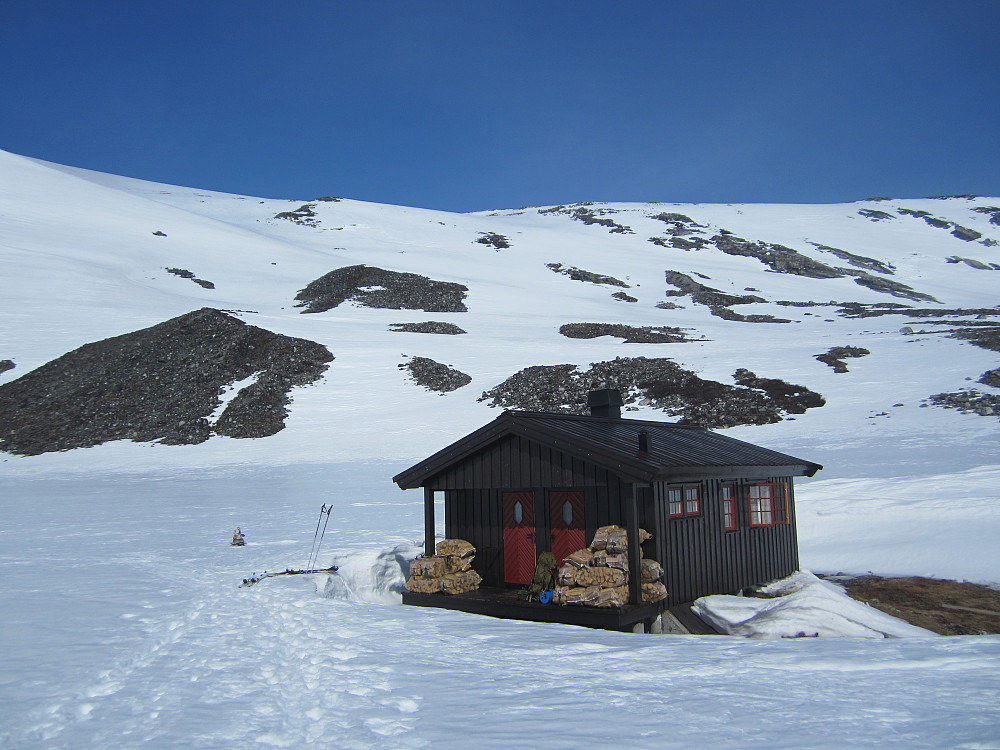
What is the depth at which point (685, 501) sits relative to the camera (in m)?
12.2

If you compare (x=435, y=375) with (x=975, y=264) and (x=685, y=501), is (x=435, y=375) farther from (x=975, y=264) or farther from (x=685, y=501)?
(x=975, y=264)

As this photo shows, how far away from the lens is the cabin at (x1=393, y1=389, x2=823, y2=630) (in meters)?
11.2

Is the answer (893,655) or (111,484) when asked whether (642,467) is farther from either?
(111,484)

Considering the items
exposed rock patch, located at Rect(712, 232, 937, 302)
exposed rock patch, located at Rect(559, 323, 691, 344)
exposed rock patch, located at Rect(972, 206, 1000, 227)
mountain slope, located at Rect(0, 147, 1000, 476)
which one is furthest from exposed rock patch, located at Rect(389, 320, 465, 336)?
exposed rock patch, located at Rect(972, 206, 1000, 227)

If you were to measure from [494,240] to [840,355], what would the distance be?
7417 centimetres

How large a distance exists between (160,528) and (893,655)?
1825 cm

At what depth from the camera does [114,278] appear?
2699 inches

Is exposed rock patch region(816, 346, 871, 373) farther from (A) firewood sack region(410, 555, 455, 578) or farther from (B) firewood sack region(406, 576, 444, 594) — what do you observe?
(B) firewood sack region(406, 576, 444, 594)

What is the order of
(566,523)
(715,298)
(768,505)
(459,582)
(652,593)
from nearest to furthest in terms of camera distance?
(652,593), (566,523), (459,582), (768,505), (715,298)

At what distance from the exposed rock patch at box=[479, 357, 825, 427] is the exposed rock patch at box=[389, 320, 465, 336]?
696 inches

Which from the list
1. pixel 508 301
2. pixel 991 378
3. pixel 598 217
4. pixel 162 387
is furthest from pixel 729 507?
pixel 598 217

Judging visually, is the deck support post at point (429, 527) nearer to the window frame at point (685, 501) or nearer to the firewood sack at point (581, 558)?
the firewood sack at point (581, 558)

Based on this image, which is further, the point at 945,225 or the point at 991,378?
the point at 945,225

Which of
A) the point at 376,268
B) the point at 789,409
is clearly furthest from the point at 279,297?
the point at 789,409
